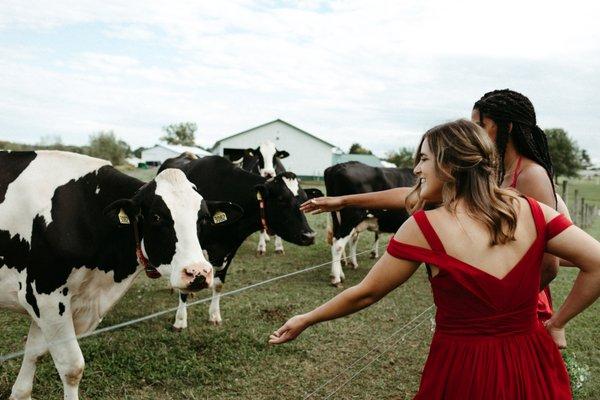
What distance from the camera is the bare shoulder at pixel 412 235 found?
1.84 metres

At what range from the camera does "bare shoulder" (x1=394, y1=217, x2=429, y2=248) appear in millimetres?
1841

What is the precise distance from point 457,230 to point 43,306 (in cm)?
299

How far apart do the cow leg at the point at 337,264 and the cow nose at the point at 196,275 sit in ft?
14.8

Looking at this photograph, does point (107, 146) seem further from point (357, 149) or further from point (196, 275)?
point (196, 275)

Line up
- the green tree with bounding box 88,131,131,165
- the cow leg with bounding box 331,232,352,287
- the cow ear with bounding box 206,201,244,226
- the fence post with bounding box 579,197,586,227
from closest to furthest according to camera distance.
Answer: the cow ear with bounding box 206,201,244,226 → the cow leg with bounding box 331,232,352,287 → the fence post with bounding box 579,197,586,227 → the green tree with bounding box 88,131,131,165

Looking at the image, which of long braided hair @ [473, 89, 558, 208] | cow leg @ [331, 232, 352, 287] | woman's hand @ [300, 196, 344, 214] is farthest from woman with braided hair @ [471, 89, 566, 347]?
cow leg @ [331, 232, 352, 287]

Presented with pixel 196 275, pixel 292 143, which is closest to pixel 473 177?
pixel 196 275

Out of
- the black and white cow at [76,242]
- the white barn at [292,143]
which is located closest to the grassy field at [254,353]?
the black and white cow at [76,242]

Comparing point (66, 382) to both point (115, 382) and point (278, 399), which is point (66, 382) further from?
point (278, 399)

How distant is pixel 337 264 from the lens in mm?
8195

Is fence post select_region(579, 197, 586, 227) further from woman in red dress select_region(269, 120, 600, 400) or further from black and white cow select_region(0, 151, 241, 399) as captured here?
woman in red dress select_region(269, 120, 600, 400)

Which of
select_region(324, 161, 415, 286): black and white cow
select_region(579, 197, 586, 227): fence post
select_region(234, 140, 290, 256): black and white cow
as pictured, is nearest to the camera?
select_region(324, 161, 415, 286): black and white cow

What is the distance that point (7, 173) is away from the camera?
387cm

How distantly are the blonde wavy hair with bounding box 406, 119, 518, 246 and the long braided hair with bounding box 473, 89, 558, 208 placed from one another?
872 millimetres
